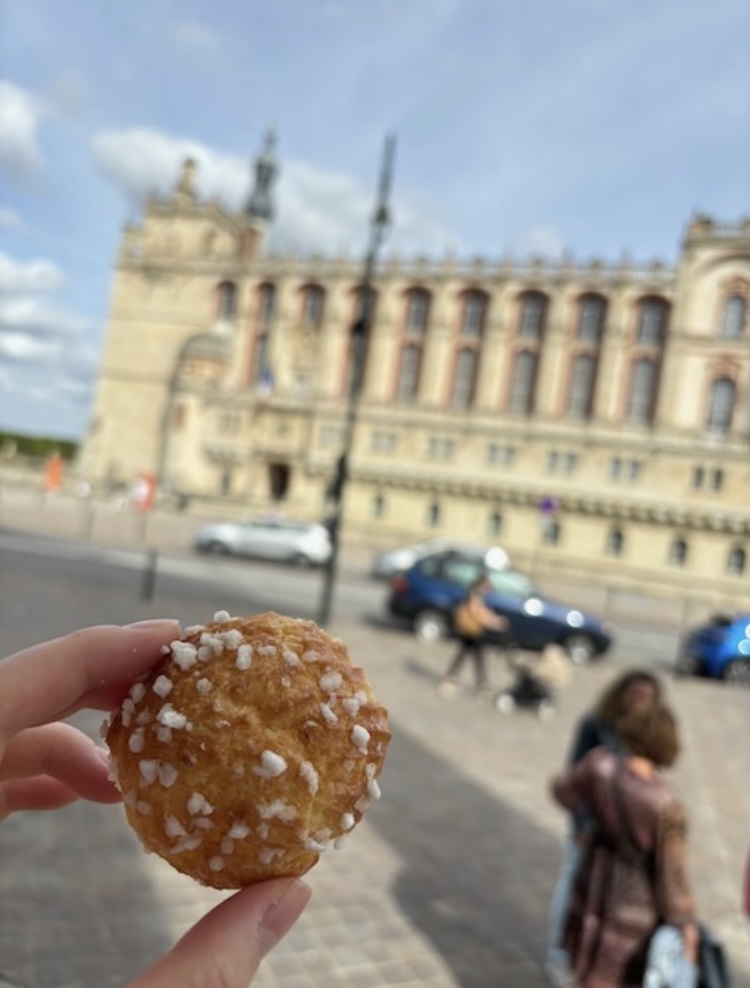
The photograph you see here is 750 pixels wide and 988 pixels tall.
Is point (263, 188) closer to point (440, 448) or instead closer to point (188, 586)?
point (440, 448)

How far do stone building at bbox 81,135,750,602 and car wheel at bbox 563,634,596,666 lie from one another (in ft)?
70.7

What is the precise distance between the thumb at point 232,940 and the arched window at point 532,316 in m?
46.3

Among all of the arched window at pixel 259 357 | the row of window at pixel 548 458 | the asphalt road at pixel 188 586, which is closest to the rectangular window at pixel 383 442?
the row of window at pixel 548 458

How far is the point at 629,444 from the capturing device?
38406 mm

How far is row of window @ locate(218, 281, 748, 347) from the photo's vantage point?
40.8 meters

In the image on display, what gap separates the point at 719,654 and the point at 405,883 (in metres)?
10.1

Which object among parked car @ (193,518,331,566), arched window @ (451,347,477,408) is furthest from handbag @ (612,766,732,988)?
arched window @ (451,347,477,408)

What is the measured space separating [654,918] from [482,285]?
1821 inches

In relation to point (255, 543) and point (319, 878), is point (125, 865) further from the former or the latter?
point (255, 543)

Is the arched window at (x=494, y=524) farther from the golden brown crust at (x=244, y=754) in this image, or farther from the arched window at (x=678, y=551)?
the golden brown crust at (x=244, y=754)

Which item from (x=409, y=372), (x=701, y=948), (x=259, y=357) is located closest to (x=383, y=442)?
(x=409, y=372)

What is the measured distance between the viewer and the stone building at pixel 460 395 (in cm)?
3750

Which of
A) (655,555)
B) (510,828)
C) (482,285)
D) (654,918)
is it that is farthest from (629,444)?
(654,918)

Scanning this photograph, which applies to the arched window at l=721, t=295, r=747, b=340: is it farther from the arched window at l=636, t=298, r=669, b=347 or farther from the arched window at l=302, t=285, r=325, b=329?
the arched window at l=302, t=285, r=325, b=329
